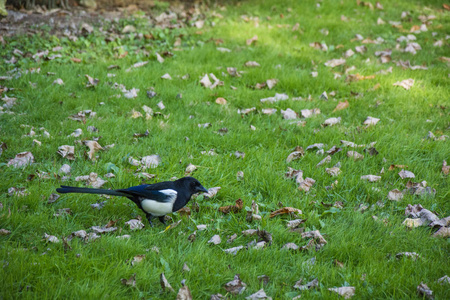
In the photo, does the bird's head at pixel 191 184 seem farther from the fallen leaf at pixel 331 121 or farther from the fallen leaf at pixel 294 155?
the fallen leaf at pixel 331 121

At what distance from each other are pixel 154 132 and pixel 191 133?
0.41m

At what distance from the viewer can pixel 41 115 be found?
5012 millimetres

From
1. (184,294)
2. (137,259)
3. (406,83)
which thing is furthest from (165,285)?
(406,83)

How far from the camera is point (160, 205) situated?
3.23 metres

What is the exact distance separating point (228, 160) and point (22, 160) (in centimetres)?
195

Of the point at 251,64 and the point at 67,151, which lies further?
the point at 251,64

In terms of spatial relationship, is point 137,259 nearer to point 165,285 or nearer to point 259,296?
point 165,285

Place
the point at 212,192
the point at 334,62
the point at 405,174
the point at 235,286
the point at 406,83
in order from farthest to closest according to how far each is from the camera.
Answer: the point at 334,62, the point at 406,83, the point at 405,174, the point at 212,192, the point at 235,286

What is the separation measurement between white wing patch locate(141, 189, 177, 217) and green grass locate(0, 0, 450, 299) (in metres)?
0.18

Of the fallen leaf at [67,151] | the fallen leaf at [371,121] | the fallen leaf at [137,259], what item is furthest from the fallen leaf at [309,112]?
the fallen leaf at [137,259]

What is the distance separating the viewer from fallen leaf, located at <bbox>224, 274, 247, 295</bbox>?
9.05 feet

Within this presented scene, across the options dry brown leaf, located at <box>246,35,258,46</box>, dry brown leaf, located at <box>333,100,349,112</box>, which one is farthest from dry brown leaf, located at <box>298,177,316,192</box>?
dry brown leaf, located at <box>246,35,258,46</box>

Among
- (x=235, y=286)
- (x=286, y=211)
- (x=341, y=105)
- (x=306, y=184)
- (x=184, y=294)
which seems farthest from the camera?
(x=341, y=105)

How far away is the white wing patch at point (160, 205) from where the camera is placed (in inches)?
127
